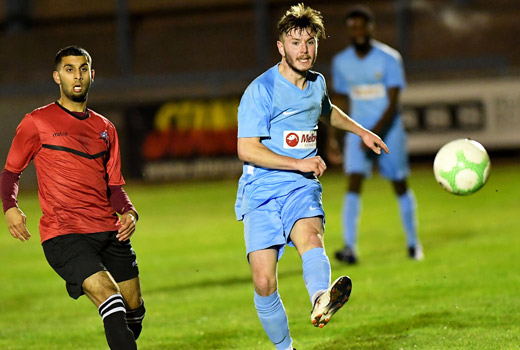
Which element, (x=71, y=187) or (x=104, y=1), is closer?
(x=71, y=187)

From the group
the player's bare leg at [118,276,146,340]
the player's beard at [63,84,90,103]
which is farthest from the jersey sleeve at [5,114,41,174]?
the player's bare leg at [118,276,146,340]

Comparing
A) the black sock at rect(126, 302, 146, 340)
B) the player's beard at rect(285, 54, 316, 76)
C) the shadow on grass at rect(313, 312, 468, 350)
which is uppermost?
the player's beard at rect(285, 54, 316, 76)

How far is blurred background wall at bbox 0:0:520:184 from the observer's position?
20.1 m

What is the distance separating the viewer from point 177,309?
26.9 ft

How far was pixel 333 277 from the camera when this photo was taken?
29.6 feet

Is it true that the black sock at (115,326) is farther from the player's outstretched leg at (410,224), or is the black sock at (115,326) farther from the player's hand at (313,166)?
the player's outstretched leg at (410,224)

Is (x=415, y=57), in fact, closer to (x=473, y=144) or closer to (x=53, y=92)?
(x=53, y=92)

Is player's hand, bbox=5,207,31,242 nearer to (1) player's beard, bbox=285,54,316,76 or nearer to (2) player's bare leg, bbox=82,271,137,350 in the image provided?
(2) player's bare leg, bbox=82,271,137,350

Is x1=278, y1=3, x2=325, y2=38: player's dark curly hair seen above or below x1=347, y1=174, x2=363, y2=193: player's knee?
above

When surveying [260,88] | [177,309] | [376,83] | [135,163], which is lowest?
[135,163]

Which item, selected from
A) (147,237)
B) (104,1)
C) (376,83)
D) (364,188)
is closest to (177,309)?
(376,83)

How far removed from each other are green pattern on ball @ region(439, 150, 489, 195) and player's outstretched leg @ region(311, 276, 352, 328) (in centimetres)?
210

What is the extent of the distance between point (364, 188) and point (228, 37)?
12232 millimetres

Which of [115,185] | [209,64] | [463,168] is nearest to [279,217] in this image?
[115,185]
